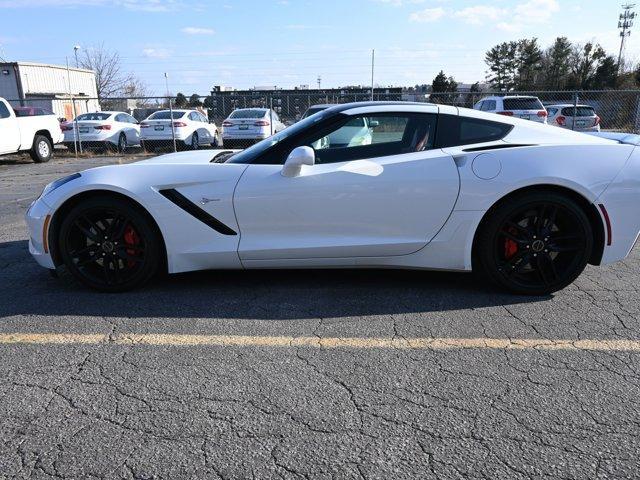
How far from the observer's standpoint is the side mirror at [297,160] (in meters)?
3.75

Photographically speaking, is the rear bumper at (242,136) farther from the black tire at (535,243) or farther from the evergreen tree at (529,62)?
the evergreen tree at (529,62)

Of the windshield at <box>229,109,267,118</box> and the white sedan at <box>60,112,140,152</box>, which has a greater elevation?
the windshield at <box>229,109,267,118</box>

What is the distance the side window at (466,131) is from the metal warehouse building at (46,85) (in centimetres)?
2638

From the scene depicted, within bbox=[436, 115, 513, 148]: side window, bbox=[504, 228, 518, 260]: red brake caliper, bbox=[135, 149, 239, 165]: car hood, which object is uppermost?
bbox=[436, 115, 513, 148]: side window

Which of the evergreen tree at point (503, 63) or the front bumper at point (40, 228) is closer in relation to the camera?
the front bumper at point (40, 228)

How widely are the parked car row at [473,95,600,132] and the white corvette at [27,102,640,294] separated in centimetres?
1290

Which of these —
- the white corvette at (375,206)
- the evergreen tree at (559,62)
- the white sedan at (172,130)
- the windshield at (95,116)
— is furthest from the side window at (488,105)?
the evergreen tree at (559,62)

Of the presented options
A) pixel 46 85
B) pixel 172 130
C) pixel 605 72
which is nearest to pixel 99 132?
pixel 172 130

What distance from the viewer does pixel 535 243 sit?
3.93 meters

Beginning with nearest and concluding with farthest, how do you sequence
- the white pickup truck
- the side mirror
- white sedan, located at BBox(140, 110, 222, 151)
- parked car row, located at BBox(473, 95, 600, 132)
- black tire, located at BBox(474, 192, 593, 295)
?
the side mirror → black tire, located at BBox(474, 192, 593, 295) → the white pickup truck → white sedan, located at BBox(140, 110, 222, 151) → parked car row, located at BBox(473, 95, 600, 132)

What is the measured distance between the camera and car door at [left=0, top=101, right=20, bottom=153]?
1343cm

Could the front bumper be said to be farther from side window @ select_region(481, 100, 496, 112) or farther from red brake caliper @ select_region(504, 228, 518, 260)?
side window @ select_region(481, 100, 496, 112)

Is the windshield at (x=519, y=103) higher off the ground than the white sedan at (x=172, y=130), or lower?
higher

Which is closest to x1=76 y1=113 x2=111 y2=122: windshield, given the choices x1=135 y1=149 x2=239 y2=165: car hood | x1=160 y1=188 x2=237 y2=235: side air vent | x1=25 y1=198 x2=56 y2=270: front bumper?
x1=135 y1=149 x2=239 y2=165: car hood
